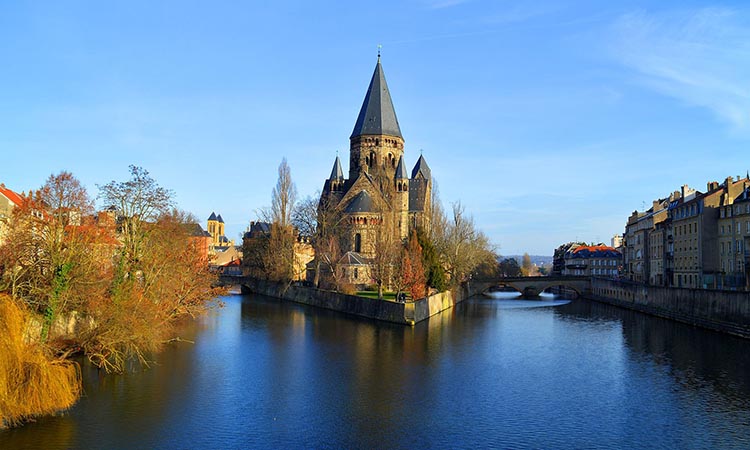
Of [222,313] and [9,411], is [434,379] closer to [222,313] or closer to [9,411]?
[9,411]

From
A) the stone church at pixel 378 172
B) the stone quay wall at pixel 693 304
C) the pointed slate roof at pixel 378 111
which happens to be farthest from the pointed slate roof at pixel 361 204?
the stone quay wall at pixel 693 304

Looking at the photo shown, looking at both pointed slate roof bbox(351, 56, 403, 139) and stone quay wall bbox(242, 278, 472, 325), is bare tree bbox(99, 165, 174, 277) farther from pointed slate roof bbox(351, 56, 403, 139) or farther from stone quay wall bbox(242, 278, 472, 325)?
pointed slate roof bbox(351, 56, 403, 139)

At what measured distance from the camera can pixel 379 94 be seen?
3484 inches

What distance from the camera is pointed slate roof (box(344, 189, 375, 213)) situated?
250 ft

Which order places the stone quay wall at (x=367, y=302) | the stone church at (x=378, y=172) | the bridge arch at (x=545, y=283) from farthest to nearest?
the bridge arch at (x=545, y=283), the stone church at (x=378, y=172), the stone quay wall at (x=367, y=302)

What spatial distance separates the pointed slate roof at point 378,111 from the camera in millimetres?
87938

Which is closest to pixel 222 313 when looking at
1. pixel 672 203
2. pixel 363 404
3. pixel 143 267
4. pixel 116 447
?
pixel 143 267

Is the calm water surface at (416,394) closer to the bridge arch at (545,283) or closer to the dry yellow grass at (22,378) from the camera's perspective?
the dry yellow grass at (22,378)

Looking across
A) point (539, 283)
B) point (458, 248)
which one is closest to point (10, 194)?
point (458, 248)

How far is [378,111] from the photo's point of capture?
88.1 meters

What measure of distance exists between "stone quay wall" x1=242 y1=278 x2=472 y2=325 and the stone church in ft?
36.2

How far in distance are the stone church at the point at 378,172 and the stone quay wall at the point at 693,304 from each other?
26.6 metres

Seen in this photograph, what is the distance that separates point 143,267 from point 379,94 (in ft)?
197

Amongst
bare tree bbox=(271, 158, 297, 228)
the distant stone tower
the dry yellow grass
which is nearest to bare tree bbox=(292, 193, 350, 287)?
bare tree bbox=(271, 158, 297, 228)
